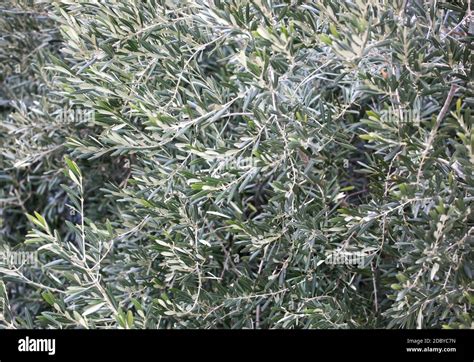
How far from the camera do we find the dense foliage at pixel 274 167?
11.1ft

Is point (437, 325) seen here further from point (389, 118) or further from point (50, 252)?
point (50, 252)

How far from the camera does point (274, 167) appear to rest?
3623mm

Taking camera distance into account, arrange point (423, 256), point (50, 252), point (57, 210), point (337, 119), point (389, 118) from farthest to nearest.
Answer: point (57, 210) → point (337, 119) → point (50, 252) → point (389, 118) → point (423, 256)

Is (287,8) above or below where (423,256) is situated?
above

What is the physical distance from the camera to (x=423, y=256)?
128 inches

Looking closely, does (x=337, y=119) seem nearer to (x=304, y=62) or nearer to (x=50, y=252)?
(x=304, y=62)

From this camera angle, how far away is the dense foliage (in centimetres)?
337

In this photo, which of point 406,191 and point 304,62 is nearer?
point 406,191

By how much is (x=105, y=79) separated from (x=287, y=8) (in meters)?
1.04

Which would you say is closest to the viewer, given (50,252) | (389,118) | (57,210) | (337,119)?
(389,118)

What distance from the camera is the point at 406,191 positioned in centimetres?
332
